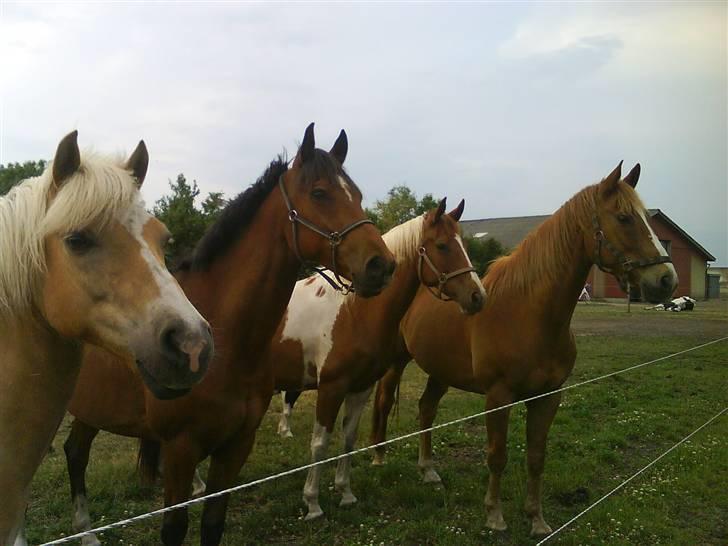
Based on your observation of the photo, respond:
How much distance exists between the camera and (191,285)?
313 centimetres

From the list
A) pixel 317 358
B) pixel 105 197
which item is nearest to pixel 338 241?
pixel 105 197

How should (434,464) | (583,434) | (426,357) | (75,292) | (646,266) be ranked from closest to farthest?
(75,292) < (646,266) < (426,357) < (434,464) < (583,434)

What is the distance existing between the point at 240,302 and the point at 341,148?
3.93ft

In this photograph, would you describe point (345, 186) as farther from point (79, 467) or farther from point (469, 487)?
point (469, 487)

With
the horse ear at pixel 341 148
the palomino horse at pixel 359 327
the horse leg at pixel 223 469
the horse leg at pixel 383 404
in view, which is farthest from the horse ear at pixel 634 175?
the horse leg at pixel 223 469

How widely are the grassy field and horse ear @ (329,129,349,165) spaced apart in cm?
272

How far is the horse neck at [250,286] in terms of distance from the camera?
9.59 ft

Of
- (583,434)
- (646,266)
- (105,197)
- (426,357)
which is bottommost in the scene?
(583,434)

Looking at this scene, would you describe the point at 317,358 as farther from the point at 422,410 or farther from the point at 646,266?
the point at 646,266

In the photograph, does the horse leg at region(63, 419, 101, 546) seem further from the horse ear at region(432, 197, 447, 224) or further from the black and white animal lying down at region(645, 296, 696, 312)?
the black and white animal lying down at region(645, 296, 696, 312)

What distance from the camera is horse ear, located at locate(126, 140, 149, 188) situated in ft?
6.68

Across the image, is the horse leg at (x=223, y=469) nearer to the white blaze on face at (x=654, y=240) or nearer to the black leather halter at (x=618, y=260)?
the black leather halter at (x=618, y=260)

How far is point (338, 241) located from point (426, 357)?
2.71m

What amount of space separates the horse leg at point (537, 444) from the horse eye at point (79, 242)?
3626 millimetres
